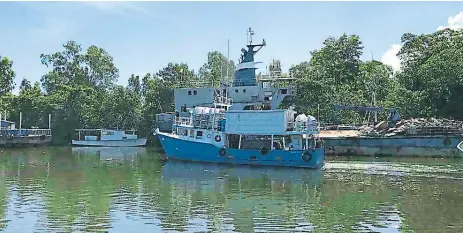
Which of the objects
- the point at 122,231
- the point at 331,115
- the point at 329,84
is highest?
the point at 329,84

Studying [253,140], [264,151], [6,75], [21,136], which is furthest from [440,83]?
[6,75]

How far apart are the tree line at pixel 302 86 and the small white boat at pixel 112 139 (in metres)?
3.43

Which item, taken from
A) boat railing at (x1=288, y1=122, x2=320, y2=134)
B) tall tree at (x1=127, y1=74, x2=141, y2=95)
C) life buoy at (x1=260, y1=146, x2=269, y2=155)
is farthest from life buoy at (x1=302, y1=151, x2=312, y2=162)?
tall tree at (x1=127, y1=74, x2=141, y2=95)

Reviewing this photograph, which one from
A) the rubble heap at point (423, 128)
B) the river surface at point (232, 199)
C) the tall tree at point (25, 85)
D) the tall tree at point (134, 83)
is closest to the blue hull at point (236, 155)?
the river surface at point (232, 199)

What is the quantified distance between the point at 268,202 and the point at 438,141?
27.6 metres

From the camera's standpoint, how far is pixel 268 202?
2134 centimetres

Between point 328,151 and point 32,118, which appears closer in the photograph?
point 328,151

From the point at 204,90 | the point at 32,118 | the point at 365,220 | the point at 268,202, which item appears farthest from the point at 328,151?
the point at 32,118

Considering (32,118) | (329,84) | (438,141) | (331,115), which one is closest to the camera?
(438,141)

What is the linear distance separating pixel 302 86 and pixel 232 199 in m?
35.5

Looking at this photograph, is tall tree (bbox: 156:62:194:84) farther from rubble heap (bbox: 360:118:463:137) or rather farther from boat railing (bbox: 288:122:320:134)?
boat railing (bbox: 288:122:320:134)

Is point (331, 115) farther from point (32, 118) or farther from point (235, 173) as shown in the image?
point (32, 118)

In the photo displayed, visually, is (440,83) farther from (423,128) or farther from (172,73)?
(172,73)

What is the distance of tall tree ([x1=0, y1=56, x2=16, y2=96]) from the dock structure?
58.3 ft
